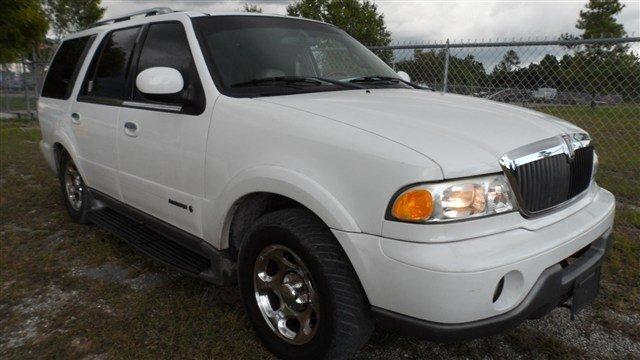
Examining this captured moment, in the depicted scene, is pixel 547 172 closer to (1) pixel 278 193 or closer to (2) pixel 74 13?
(1) pixel 278 193

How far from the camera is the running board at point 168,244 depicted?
103 inches

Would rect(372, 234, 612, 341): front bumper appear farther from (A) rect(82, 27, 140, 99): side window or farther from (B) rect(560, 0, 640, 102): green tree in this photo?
(B) rect(560, 0, 640, 102): green tree

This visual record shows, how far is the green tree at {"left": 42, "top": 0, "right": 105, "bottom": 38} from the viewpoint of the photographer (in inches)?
1241

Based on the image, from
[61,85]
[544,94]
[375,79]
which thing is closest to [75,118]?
[61,85]

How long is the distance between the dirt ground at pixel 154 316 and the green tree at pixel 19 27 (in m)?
9.63

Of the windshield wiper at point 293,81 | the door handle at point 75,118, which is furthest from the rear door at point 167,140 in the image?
the door handle at point 75,118

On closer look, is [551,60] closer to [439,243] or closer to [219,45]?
[219,45]

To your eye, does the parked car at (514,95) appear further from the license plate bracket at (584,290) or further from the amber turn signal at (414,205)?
the amber turn signal at (414,205)

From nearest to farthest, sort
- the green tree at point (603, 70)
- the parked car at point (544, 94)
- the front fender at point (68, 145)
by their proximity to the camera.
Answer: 1. the front fender at point (68, 145)
2. the green tree at point (603, 70)
3. the parked car at point (544, 94)

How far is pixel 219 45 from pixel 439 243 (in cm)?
179

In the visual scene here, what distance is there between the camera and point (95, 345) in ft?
8.27

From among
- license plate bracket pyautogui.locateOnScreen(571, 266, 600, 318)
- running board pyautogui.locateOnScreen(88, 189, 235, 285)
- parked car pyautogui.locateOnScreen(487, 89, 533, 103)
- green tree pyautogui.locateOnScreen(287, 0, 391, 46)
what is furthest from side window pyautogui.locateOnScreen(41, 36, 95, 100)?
green tree pyautogui.locateOnScreen(287, 0, 391, 46)

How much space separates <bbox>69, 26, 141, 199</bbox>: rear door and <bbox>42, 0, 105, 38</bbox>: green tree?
31747 mm

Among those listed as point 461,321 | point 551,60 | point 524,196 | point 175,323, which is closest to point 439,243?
point 461,321
